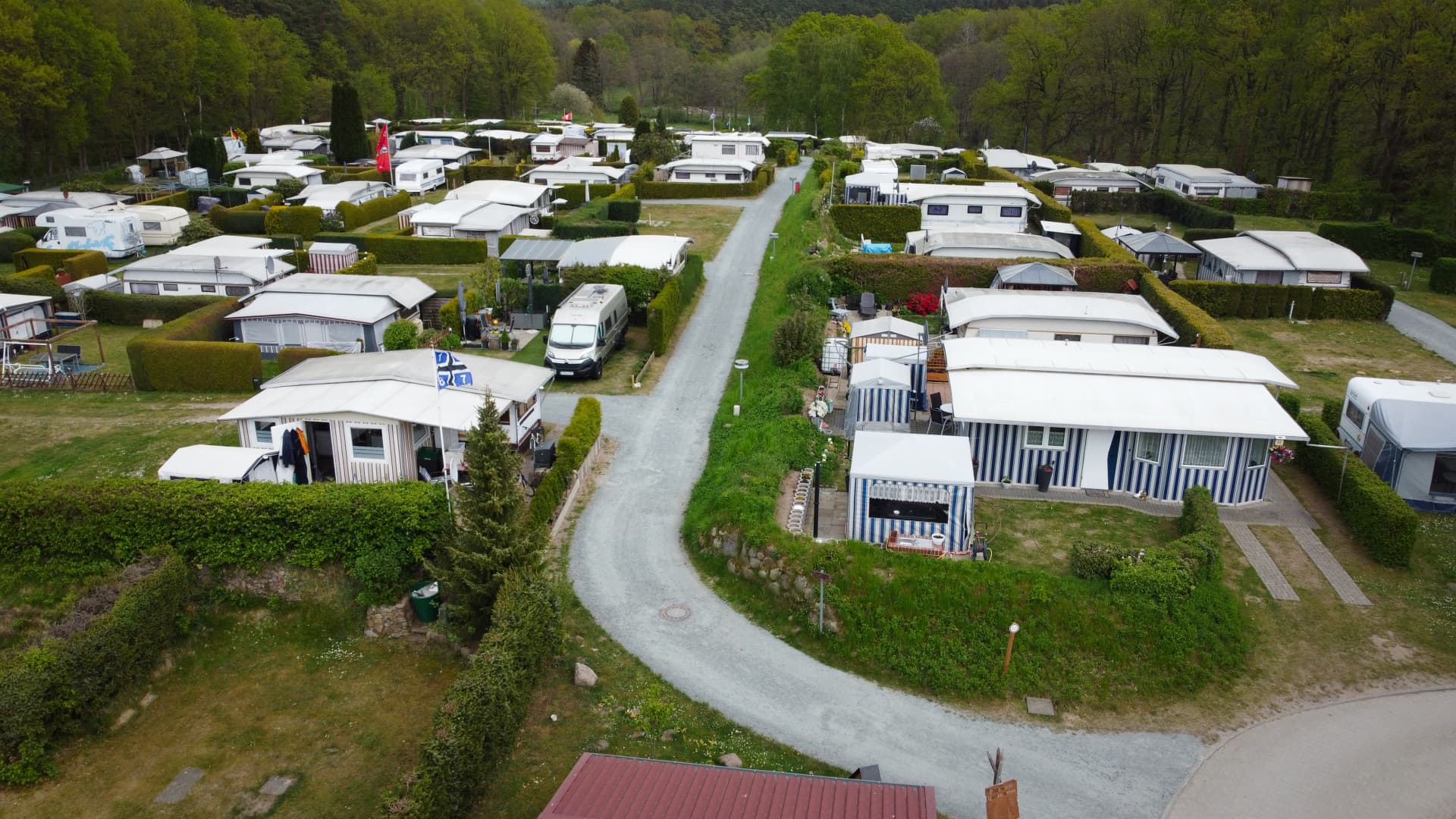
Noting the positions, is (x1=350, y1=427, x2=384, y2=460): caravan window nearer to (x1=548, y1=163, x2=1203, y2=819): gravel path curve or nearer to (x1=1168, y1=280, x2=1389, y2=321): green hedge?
(x1=548, y1=163, x2=1203, y2=819): gravel path curve

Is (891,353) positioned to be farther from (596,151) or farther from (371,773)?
(596,151)

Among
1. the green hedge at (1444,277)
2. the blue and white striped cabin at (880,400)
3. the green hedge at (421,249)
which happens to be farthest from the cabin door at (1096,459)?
the green hedge at (421,249)

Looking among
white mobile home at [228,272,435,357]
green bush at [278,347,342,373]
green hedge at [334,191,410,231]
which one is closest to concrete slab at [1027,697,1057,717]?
green bush at [278,347,342,373]

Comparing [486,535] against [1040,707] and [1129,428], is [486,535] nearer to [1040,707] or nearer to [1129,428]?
[1040,707]

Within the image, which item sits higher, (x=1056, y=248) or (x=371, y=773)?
(x=1056, y=248)

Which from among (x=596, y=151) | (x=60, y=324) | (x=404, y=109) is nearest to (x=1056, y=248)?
(x=60, y=324)
